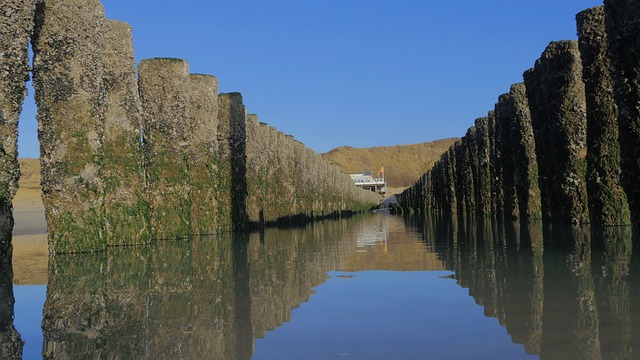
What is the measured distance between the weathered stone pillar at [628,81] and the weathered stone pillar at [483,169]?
64.3ft

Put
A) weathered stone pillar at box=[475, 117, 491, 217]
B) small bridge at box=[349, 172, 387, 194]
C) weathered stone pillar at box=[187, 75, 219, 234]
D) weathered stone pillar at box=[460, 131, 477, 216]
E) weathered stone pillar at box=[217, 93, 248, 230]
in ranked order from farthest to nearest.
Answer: small bridge at box=[349, 172, 387, 194], weathered stone pillar at box=[460, 131, 477, 216], weathered stone pillar at box=[475, 117, 491, 217], weathered stone pillar at box=[217, 93, 248, 230], weathered stone pillar at box=[187, 75, 219, 234]

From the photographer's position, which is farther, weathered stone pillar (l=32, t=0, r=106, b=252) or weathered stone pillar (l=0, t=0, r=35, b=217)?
weathered stone pillar (l=32, t=0, r=106, b=252)

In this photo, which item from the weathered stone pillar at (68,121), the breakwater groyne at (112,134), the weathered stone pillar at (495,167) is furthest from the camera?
the weathered stone pillar at (495,167)

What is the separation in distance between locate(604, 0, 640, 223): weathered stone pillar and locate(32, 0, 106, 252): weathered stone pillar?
892cm

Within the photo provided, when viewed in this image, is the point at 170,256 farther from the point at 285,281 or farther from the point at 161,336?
the point at 161,336

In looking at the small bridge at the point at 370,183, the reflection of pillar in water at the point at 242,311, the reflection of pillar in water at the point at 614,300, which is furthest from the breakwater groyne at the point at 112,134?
the small bridge at the point at 370,183

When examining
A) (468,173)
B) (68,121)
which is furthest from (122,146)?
(468,173)

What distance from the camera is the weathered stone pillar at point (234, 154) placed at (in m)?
19.8

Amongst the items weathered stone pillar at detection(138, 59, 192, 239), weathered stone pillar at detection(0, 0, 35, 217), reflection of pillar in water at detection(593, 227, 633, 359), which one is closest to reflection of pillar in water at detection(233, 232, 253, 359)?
reflection of pillar in water at detection(593, 227, 633, 359)

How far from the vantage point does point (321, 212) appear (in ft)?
125

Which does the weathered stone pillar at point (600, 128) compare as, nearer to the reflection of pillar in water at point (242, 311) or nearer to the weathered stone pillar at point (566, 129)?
the weathered stone pillar at point (566, 129)

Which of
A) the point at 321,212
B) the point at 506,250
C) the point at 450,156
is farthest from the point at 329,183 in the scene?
the point at 506,250

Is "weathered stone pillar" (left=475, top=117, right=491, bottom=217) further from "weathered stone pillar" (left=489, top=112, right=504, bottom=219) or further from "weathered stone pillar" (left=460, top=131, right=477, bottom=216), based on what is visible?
"weathered stone pillar" (left=460, top=131, right=477, bottom=216)

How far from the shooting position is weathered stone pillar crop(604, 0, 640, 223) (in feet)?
30.5
